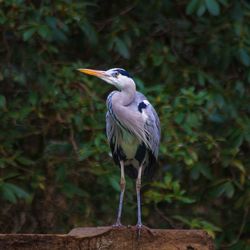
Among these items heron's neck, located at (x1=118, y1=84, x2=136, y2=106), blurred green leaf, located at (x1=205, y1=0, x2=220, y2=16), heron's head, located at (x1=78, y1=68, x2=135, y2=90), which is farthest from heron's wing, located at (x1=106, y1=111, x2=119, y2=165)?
blurred green leaf, located at (x1=205, y1=0, x2=220, y2=16)

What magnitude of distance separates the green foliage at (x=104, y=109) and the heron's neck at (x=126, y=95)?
1093mm

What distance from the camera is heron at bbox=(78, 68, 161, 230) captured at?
592 centimetres

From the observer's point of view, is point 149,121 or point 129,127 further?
point 149,121

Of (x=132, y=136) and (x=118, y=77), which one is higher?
(x=118, y=77)

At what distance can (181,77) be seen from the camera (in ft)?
26.1

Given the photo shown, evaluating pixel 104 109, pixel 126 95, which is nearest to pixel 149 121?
pixel 126 95

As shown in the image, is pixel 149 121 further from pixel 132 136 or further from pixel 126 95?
pixel 126 95

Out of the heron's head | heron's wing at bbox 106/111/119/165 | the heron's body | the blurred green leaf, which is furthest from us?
the blurred green leaf

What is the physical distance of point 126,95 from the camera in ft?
19.5

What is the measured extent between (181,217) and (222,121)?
897mm

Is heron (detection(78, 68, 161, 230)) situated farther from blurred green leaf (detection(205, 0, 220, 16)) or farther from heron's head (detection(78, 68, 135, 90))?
blurred green leaf (detection(205, 0, 220, 16))

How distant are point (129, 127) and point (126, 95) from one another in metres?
0.22

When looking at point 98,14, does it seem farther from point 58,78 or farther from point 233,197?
point 233,197

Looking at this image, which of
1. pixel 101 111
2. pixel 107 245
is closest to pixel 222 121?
pixel 101 111
